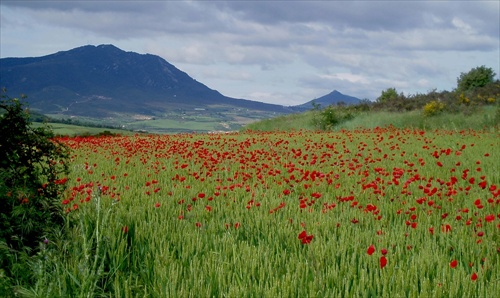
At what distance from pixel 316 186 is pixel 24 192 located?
446 cm

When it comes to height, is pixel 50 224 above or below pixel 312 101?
below

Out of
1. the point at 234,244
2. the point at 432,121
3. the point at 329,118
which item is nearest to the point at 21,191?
the point at 234,244

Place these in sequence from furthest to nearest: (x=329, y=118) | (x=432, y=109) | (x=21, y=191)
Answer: (x=329, y=118) < (x=432, y=109) < (x=21, y=191)

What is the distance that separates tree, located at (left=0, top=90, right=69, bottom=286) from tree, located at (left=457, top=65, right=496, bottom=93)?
139 feet

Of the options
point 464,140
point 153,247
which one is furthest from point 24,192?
point 464,140

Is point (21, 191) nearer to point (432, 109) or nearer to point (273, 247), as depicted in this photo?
point (273, 247)

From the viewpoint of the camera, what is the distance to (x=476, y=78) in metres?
41.7

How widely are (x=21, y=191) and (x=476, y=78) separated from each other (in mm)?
44683

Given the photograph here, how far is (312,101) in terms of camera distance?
3247 cm

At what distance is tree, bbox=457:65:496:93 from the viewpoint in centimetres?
4128

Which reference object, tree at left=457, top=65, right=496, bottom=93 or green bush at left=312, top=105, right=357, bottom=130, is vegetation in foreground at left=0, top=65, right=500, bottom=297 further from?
tree at left=457, top=65, right=496, bottom=93

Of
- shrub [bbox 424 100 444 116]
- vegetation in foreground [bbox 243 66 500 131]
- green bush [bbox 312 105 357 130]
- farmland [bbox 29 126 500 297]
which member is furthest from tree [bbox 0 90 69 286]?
green bush [bbox 312 105 357 130]

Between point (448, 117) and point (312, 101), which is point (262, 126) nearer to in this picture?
point (312, 101)

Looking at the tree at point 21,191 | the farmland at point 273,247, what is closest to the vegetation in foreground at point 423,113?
the farmland at point 273,247
